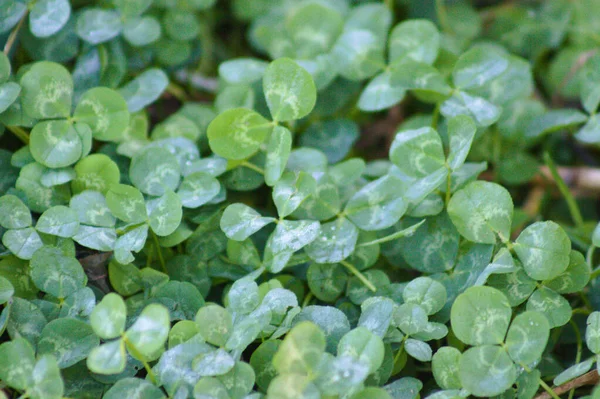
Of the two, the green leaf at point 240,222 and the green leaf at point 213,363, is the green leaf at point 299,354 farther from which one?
the green leaf at point 240,222

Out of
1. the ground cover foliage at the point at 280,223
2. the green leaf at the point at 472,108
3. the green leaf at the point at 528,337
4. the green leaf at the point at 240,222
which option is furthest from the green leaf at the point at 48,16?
the green leaf at the point at 528,337

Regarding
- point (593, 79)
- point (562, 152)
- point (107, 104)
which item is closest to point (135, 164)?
point (107, 104)

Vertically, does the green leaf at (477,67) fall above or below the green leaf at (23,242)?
above

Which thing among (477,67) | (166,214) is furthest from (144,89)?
(477,67)

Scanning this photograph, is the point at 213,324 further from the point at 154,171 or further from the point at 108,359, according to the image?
the point at 154,171

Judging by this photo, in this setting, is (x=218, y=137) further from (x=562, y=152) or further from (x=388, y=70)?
(x=562, y=152)

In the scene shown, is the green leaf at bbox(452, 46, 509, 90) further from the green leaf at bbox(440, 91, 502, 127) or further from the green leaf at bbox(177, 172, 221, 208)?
the green leaf at bbox(177, 172, 221, 208)

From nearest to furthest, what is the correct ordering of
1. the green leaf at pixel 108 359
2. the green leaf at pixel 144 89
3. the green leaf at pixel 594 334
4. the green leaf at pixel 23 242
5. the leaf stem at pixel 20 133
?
the green leaf at pixel 108 359 → the green leaf at pixel 594 334 → the green leaf at pixel 23 242 → the leaf stem at pixel 20 133 → the green leaf at pixel 144 89

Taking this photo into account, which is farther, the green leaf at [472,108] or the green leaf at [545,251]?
the green leaf at [472,108]
